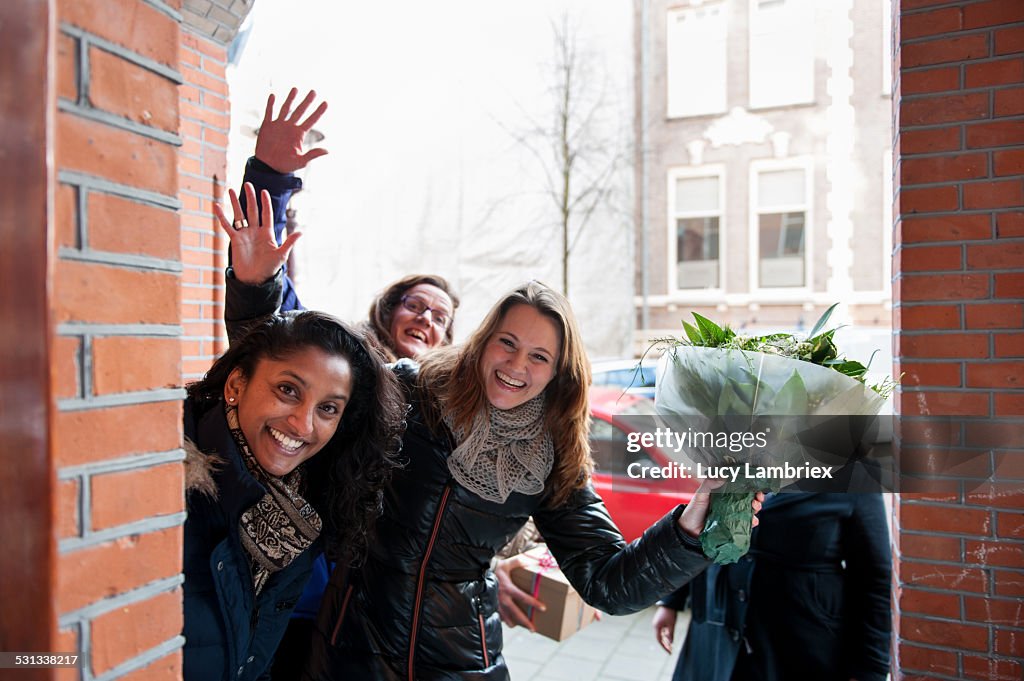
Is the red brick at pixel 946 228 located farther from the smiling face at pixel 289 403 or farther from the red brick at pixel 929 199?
the smiling face at pixel 289 403

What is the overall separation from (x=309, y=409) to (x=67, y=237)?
96 cm

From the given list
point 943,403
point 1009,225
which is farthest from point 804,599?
point 1009,225

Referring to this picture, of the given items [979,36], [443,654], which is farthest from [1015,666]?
[979,36]

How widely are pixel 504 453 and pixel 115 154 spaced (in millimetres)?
1391

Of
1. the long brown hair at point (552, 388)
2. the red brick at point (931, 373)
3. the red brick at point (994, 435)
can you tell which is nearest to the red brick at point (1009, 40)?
the red brick at point (931, 373)

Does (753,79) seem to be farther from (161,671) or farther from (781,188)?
(161,671)

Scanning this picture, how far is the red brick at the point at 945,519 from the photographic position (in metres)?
1.95

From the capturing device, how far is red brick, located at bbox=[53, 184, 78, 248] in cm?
85

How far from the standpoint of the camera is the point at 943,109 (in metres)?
1.97

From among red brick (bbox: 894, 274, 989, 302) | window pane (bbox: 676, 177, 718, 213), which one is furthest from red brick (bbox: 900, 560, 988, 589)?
window pane (bbox: 676, 177, 718, 213)

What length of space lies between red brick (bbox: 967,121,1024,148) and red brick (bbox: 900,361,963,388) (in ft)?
1.99

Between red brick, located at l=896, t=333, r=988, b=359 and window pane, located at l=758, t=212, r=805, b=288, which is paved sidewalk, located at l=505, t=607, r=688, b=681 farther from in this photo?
window pane, located at l=758, t=212, r=805, b=288

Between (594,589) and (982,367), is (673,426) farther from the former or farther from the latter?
(982,367)

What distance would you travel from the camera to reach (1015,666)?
189cm
